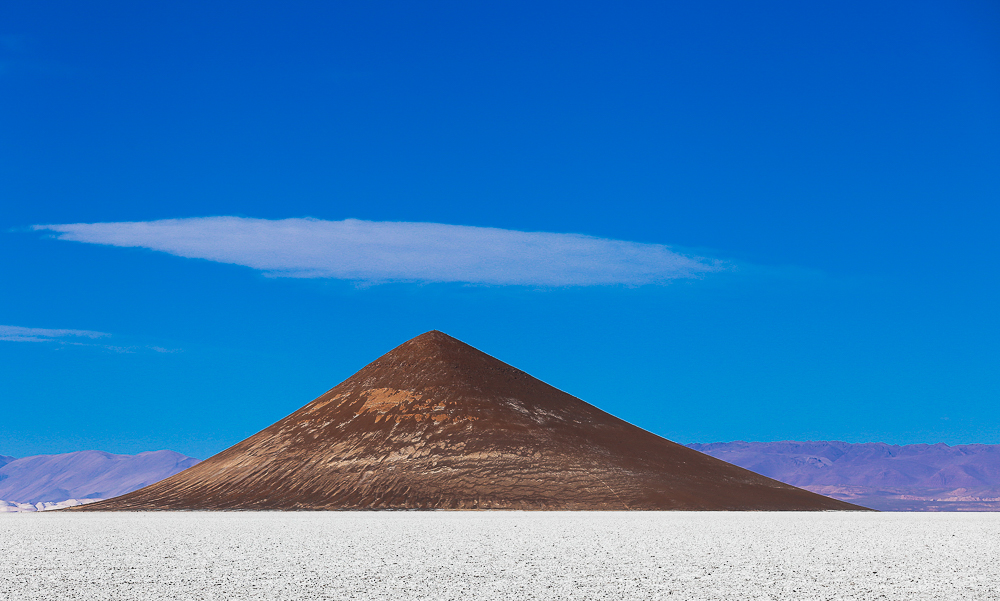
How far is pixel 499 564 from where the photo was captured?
25.3m

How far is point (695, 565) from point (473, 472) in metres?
56.4

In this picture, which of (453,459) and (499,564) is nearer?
(499,564)

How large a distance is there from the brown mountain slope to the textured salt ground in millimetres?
36735

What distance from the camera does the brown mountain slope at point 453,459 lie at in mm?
77250

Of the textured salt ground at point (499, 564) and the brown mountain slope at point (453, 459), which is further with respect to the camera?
the brown mountain slope at point (453, 459)

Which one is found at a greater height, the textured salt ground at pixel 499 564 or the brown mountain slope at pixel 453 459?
the brown mountain slope at pixel 453 459

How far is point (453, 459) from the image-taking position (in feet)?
274

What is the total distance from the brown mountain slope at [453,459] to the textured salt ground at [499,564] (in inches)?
1446

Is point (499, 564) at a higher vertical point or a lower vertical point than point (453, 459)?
lower

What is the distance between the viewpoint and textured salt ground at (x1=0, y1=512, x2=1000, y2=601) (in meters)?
20.6

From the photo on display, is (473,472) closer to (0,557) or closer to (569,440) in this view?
(569,440)

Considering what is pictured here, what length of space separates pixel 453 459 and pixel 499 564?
58738mm

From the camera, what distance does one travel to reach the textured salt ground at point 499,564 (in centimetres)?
2059

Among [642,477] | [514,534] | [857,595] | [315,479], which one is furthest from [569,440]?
[857,595]
